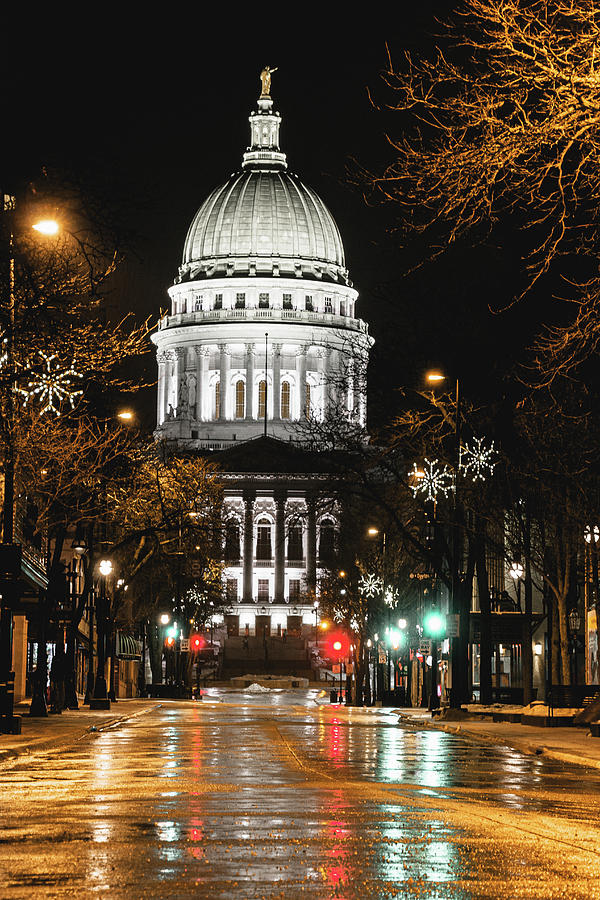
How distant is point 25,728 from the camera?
132 feet

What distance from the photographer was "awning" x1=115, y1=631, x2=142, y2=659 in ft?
295

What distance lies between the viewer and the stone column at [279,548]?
192 meters

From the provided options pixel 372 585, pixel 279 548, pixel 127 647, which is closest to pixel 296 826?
pixel 372 585

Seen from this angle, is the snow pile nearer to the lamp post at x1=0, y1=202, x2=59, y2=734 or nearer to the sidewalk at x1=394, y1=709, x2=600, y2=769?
the sidewalk at x1=394, y1=709, x2=600, y2=769

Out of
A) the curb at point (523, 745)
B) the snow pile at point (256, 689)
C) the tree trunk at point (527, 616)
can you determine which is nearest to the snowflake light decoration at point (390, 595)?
the tree trunk at point (527, 616)

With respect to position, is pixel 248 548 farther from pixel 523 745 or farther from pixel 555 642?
pixel 523 745

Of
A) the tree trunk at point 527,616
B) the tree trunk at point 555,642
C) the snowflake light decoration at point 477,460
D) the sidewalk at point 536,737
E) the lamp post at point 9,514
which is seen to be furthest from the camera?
the tree trunk at point 555,642

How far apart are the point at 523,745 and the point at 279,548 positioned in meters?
164

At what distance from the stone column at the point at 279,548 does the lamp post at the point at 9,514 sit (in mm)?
153249

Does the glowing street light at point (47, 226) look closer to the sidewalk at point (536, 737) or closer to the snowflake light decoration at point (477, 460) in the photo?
the sidewalk at point (536, 737)

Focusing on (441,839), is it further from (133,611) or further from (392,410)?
(133,611)

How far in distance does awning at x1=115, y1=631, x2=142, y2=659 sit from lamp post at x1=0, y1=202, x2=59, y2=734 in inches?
2035

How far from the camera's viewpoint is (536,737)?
37.3 meters

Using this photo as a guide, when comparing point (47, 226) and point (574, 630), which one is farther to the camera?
point (574, 630)
